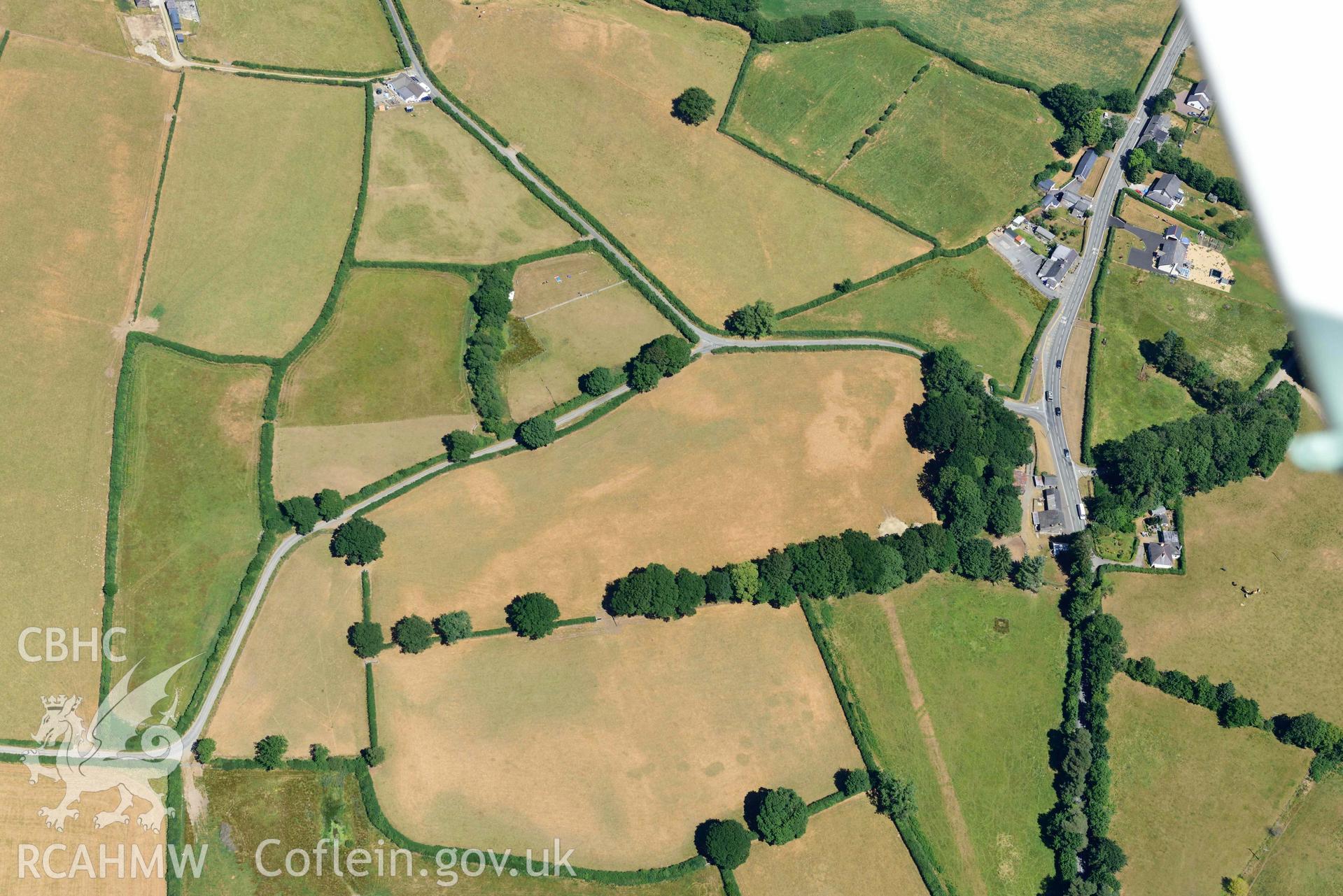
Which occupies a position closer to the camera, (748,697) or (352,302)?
(748,697)

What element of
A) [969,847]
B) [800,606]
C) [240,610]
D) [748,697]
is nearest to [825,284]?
[800,606]

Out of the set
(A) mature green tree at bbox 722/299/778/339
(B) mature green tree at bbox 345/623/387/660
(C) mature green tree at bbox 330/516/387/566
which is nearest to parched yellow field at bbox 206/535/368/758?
(B) mature green tree at bbox 345/623/387/660

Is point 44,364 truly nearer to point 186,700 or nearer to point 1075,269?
point 186,700

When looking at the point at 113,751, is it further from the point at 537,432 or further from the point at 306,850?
the point at 537,432

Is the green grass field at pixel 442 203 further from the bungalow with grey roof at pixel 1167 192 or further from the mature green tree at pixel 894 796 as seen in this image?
the bungalow with grey roof at pixel 1167 192

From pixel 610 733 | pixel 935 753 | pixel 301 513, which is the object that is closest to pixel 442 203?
pixel 301 513

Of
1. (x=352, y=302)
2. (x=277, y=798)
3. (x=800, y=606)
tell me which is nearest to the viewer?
(x=277, y=798)

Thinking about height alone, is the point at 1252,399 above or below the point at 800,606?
above

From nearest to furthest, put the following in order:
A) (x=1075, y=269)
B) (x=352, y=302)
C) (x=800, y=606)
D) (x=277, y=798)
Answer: (x=277, y=798) → (x=800, y=606) → (x=352, y=302) → (x=1075, y=269)
